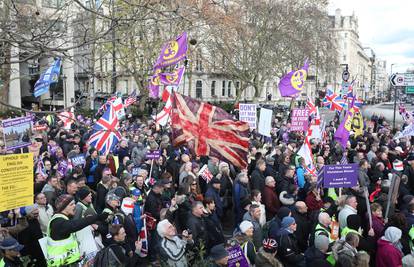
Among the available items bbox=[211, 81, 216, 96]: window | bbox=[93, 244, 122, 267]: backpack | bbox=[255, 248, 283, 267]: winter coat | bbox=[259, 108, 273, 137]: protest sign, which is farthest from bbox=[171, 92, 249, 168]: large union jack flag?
bbox=[211, 81, 216, 96]: window

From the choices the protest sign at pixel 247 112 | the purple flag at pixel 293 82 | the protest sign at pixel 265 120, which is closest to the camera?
the protest sign at pixel 265 120

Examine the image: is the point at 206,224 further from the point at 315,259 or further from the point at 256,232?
the point at 315,259

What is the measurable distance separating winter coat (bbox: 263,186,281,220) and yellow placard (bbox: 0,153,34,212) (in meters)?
4.34

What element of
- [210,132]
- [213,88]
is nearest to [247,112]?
[210,132]

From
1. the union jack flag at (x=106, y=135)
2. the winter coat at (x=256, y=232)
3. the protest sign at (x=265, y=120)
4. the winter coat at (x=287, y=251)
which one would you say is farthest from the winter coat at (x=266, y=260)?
the protest sign at (x=265, y=120)

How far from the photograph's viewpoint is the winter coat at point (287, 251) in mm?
5238

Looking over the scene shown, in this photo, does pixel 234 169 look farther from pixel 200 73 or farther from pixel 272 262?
pixel 200 73

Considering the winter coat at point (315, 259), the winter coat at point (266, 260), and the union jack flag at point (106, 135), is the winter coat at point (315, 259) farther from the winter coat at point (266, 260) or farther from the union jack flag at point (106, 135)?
the union jack flag at point (106, 135)

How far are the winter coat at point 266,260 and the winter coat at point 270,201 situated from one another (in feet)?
10.8

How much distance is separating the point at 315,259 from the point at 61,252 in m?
2.88

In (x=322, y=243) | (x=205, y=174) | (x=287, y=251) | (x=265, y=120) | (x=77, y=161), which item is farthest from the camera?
(x=265, y=120)

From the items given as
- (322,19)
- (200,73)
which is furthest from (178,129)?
(200,73)

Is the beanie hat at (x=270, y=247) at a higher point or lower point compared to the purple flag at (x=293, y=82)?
lower

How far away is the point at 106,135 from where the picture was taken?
977cm
